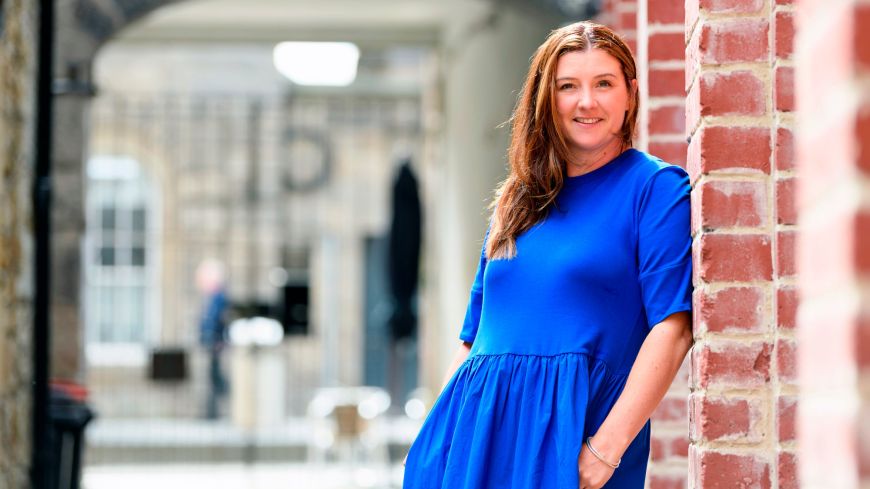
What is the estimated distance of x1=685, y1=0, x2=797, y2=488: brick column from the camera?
1987mm

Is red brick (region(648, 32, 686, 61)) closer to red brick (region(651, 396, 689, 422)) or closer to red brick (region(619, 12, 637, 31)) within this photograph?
red brick (region(651, 396, 689, 422))

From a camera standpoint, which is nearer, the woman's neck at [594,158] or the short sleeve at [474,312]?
the woman's neck at [594,158]

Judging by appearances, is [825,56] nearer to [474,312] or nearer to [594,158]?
[594,158]

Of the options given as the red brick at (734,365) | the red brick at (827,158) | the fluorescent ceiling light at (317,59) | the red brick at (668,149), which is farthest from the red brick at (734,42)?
the fluorescent ceiling light at (317,59)

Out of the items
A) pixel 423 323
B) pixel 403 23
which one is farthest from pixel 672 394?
pixel 423 323

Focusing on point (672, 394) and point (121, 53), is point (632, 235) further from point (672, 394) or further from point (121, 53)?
point (121, 53)

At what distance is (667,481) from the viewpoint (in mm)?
3271

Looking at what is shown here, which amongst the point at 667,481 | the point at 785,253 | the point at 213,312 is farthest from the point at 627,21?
the point at 213,312

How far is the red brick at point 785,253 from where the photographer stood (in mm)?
1999

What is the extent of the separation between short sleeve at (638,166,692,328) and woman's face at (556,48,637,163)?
114 mm

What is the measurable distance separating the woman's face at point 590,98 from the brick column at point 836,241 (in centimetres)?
97

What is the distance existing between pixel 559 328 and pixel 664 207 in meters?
Answer: 0.25

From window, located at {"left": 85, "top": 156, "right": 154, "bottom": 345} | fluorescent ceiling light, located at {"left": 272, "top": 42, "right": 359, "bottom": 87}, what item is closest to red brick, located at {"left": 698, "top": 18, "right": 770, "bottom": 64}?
fluorescent ceiling light, located at {"left": 272, "top": 42, "right": 359, "bottom": 87}

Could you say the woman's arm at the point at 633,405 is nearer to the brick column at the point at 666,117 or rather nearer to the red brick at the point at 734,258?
the red brick at the point at 734,258
